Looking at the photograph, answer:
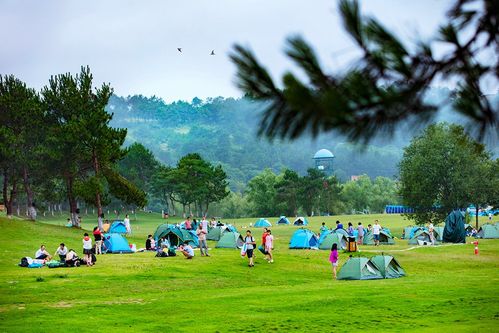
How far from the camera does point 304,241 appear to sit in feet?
152

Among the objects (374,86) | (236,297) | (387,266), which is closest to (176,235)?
(387,266)

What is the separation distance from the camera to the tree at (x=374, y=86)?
659cm

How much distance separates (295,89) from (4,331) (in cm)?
1410

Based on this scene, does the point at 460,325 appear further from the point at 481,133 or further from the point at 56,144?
the point at 56,144

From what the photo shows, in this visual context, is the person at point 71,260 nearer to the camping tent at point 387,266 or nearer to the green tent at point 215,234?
the camping tent at point 387,266

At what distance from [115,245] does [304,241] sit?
1240 centimetres

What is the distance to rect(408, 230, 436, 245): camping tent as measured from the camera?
49.6m

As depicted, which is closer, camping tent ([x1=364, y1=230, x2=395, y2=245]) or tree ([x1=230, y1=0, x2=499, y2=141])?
tree ([x1=230, y1=0, x2=499, y2=141])

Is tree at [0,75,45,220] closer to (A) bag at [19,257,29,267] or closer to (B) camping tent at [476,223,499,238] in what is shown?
(A) bag at [19,257,29,267]

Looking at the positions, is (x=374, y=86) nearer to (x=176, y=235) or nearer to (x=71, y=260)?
(x=71, y=260)

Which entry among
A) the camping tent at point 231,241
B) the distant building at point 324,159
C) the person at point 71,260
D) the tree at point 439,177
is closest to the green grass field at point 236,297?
the person at point 71,260

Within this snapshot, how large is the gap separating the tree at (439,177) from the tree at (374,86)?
177ft

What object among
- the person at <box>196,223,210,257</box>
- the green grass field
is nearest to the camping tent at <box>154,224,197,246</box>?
the person at <box>196,223,210,257</box>

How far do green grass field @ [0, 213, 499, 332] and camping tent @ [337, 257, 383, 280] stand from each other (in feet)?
2.63
